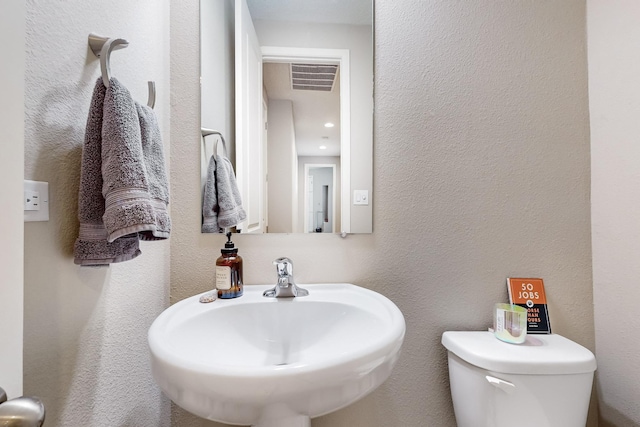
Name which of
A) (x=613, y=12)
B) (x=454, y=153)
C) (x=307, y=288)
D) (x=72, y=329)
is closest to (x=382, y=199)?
(x=454, y=153)

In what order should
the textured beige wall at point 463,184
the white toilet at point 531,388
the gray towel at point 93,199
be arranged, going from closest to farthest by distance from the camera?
1. the gray towel at point 93,199
2. the white toilet at point 531,388
3. the textured beige wall at point 463,184

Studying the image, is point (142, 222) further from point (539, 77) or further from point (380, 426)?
point (539, 77)

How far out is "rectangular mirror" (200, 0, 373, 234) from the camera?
3.05 feet

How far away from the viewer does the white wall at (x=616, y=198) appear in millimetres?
850

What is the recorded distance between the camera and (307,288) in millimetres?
901

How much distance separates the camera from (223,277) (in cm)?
81

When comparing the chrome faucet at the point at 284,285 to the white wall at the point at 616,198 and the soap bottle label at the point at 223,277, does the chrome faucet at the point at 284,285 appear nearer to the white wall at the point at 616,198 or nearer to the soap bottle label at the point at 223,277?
the soap bottle label at the point at 223,277

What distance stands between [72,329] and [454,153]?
118 cm

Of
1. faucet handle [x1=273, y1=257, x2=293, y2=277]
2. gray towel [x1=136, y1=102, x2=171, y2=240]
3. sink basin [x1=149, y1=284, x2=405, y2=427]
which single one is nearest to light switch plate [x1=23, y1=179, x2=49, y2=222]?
gray towel [x1=136, y1=102, x2=171, y2=240]

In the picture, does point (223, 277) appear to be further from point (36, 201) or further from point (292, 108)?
point (292, 108)

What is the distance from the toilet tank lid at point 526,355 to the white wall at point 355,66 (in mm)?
475

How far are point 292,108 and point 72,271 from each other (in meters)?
0.77

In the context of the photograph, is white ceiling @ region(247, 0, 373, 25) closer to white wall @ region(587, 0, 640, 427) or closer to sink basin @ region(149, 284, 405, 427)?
white wall @ region(587, 0, 640, 427)

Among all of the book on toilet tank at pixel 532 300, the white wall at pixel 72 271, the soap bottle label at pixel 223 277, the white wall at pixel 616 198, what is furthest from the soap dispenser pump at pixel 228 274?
the white wall at pixel 616 198
